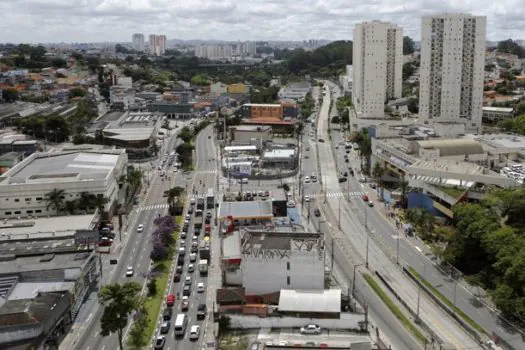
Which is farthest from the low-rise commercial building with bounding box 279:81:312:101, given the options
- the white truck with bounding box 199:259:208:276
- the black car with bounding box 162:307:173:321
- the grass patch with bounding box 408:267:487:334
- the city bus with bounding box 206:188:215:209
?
the black car with bounding box 162:307:173:321

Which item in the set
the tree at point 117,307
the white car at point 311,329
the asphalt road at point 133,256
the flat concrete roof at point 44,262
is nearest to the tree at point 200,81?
the asphalt road at point 133,256

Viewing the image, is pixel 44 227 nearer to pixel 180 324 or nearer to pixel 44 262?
pixel 44 262

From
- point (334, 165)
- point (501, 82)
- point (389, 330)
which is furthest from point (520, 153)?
point (501, 82)

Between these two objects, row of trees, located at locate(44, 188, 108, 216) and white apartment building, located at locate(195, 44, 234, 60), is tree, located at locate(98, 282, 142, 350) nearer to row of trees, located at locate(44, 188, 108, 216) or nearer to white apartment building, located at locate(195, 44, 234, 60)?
row of trees, located at locate(44, 188, 108, 216)

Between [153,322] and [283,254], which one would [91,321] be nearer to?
[153,322]

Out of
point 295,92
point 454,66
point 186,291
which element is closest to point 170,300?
point 186,291

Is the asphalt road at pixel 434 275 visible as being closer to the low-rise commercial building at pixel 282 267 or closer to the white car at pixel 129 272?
the low-rise commercial building at pixel 282 267
